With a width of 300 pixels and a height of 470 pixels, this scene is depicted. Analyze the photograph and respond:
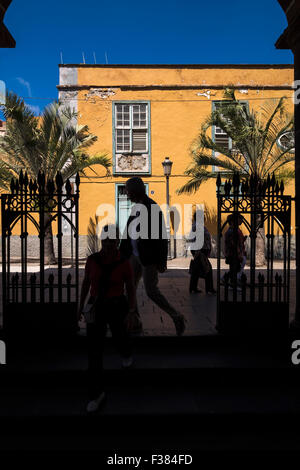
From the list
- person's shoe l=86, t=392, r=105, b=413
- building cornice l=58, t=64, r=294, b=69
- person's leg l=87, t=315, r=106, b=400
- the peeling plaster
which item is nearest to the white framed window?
building cornice l=58, t=64, r=294, b=69

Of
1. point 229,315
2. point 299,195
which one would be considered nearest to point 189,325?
point 229,315

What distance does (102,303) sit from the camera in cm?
312

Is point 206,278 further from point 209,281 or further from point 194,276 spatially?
point 194,276

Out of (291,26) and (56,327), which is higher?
(291,26)

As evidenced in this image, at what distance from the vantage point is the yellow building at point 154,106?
16250mm

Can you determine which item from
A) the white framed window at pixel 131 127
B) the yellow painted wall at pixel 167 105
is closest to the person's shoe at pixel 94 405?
the yellow painted wall at pixel 167 105

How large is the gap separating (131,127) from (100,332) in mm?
14456

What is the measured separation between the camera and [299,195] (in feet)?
14.4

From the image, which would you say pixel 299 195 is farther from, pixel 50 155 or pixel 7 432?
pixel 50 155

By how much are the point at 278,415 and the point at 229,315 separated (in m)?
1.32

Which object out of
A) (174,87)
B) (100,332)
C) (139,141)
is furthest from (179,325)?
(174,87)

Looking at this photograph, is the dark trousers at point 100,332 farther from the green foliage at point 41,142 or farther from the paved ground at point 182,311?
the green foliage at point 41,142
